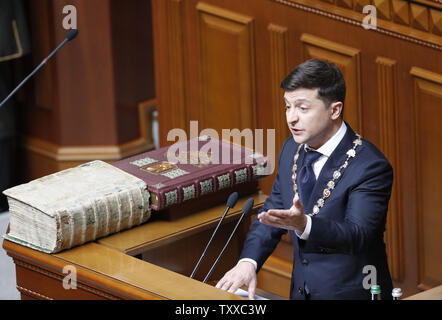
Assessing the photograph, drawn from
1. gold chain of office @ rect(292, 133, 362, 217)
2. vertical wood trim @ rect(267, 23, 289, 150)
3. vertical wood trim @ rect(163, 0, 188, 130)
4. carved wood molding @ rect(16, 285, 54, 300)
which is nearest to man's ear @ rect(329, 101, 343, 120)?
gold chain of office @ rect(292, 133, 362, 217)

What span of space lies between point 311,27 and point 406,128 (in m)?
0.59

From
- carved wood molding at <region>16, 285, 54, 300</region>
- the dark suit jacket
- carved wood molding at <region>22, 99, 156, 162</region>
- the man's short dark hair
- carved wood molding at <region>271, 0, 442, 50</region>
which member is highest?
carved wood molding at <region>271, 0, 442, 50</region>

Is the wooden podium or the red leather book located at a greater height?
the red leather book

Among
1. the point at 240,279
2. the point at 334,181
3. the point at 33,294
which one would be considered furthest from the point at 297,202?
the point at 33,294

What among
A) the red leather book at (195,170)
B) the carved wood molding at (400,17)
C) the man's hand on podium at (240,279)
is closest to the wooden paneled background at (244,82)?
the carved wood molding at (400,17)

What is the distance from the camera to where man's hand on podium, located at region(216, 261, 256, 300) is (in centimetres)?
287

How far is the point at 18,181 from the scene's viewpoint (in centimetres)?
609

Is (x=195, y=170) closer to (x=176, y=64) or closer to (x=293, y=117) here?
(x=293, y=117)

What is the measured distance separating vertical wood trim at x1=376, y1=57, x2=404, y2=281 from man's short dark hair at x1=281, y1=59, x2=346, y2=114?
4.16ft

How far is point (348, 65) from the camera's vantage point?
13.7 ft

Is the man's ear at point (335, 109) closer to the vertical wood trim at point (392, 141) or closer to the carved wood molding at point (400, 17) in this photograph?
the carved wood molding at point (400, 17)

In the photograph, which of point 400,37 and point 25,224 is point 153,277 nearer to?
point 25,224

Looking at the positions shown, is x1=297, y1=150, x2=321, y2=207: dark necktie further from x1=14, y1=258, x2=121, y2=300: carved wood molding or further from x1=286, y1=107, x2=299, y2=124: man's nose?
x1=14, y1=258, x2=121, y2=300: carved wood molding
